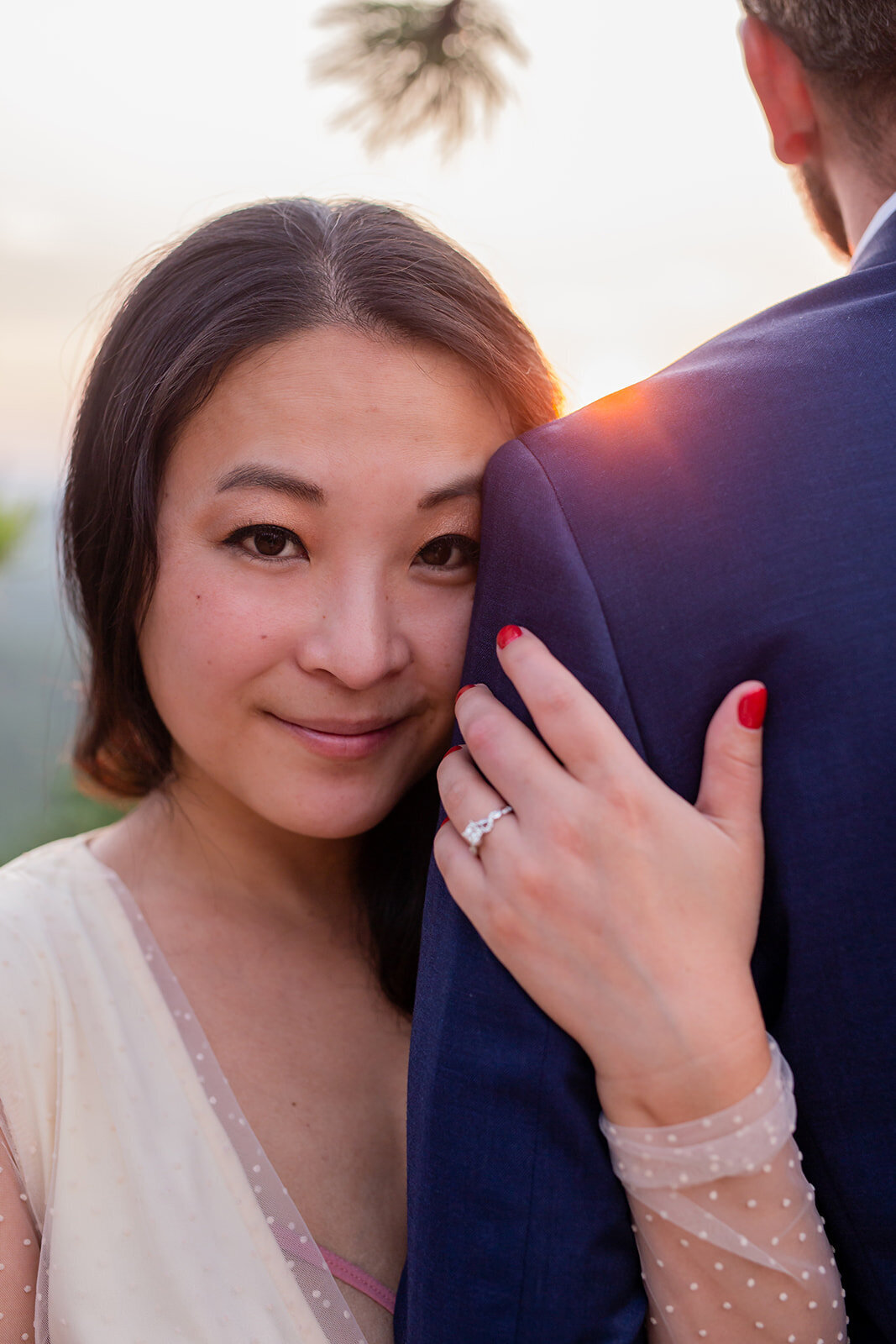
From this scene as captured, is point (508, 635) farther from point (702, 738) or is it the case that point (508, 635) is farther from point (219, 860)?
point (219, 860)

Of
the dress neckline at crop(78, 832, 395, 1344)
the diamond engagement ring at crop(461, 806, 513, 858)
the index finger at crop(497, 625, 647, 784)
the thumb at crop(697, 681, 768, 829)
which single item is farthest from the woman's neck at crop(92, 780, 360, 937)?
the thumb at crop(697, 681, 768, 829)

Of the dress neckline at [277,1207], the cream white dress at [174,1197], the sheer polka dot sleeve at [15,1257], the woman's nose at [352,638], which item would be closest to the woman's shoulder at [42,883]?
the cream white dress at [174,1197]

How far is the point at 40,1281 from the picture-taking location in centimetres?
127

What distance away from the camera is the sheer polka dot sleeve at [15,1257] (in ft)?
4.10

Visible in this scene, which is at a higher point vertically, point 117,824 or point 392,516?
point 392,516

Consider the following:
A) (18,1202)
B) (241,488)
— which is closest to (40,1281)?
(18,1202)

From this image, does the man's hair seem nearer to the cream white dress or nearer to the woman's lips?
the woman's lips

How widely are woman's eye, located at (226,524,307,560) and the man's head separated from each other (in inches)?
33.9

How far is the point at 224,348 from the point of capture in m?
1.40

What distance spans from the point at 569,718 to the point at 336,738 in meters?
0.49

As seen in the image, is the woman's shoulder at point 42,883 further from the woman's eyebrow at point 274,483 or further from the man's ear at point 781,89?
the man's ear at point 781,89

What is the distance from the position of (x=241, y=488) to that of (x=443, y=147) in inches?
45.6

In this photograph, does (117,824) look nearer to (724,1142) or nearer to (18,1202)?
(18,1202)

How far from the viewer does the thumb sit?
98 centimetres
